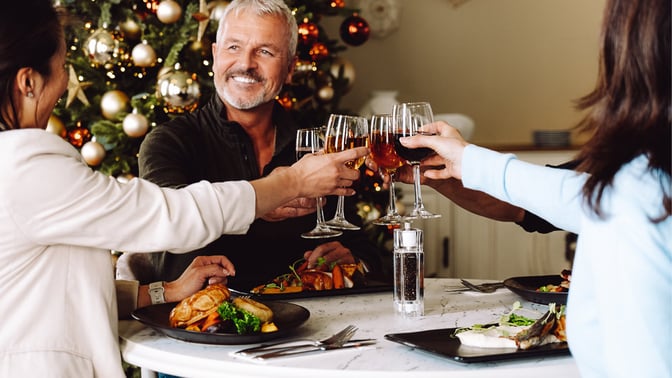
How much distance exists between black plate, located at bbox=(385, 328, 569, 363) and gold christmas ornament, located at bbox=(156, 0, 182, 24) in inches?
92.7

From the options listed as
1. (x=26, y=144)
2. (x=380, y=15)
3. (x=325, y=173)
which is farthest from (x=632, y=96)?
(x=380, y=15)

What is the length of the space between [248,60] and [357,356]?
1.54 meters

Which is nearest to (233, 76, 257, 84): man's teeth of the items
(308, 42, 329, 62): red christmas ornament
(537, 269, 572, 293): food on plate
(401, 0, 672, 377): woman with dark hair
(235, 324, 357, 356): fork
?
(308, 42, 329, 62): red christmas ornament

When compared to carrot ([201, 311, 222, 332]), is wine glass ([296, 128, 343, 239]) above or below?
above

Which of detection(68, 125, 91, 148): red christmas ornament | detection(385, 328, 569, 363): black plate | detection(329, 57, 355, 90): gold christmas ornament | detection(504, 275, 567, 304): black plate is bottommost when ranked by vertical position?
detection(504, 275, 567, 304): black plate

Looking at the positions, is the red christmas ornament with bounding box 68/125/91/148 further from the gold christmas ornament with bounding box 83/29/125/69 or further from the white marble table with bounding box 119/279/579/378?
the white marble table with bounding box 119/279/579/378

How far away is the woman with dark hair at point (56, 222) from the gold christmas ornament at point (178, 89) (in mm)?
1758

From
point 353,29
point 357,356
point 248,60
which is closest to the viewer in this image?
point 357,356

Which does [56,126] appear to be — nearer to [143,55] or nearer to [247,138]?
[143,55]

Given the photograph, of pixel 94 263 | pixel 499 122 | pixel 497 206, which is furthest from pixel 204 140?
pixel 499 122

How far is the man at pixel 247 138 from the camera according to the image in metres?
2.61

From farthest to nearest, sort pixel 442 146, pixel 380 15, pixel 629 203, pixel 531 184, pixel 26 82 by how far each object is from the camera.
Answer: pixel 380 15 → pixel 442 146 → pixel 26 82 → pixel 531 184 → pixel 629 203

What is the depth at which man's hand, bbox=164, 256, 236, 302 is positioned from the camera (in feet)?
6.21

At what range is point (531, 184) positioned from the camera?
135 centimetres
